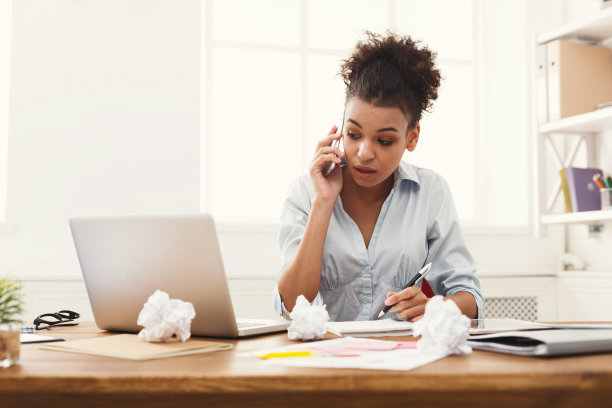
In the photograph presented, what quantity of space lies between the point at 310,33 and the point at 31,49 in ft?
4.16

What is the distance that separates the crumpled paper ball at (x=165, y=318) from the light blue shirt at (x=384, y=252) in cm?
61

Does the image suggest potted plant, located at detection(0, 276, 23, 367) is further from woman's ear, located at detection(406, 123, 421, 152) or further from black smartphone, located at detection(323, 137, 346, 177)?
woman's ear, located at detection(406, 123, 421, 152)

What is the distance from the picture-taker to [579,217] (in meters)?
2.42

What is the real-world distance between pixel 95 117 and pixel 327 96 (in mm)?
1107

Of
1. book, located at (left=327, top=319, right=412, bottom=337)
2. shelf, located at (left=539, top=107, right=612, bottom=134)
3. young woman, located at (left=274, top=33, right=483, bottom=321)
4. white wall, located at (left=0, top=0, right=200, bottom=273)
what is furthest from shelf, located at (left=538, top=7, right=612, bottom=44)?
book, located at (left=327, top=319, right=412, bottom=337)

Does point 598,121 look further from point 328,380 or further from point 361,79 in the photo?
point 328,380

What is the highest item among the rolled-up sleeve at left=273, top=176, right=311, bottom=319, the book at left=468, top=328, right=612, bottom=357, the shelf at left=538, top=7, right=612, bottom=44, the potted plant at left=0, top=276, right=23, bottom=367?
the shelf at left=538, top=7, right=612, bottom=44

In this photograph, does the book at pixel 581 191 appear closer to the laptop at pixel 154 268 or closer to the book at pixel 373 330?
the book at pixel 373 330

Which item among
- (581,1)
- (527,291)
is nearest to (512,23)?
(581,1)

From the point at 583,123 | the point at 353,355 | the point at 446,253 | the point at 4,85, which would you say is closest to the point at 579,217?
the point at 583,123

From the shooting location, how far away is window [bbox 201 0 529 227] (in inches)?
110

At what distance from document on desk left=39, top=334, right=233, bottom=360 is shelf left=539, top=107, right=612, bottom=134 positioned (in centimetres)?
196

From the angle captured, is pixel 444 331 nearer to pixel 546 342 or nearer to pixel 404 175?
pixel 546 342

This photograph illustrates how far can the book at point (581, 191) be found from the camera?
8.13ft
